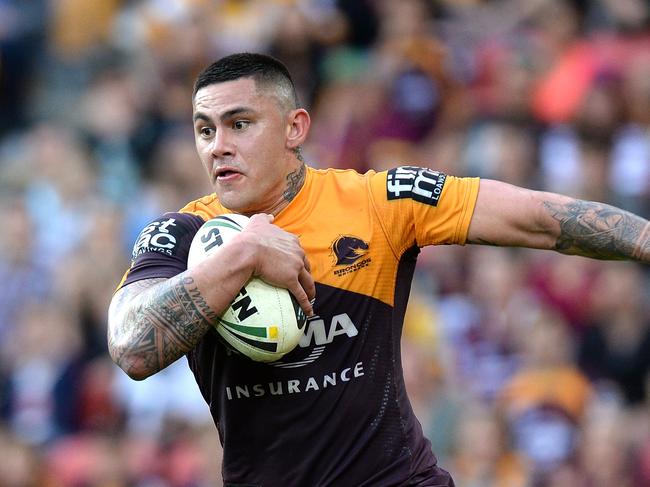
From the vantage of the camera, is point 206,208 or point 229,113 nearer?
point 229,113

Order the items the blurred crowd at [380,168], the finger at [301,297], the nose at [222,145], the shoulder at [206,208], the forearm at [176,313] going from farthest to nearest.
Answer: the blurred crowd at [380,168], the shoulder at [206,208], the nose at [222,145], the finger at [301,297], the forearm at [176,313]

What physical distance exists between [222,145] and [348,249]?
625 millimetres

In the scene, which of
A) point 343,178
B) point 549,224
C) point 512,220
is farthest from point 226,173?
point 549,224

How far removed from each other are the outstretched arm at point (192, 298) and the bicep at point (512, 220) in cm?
78

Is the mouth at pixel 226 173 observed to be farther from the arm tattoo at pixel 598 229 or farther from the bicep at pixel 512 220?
the arm tattoo at pixel 598 229

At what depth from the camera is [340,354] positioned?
5031 mm

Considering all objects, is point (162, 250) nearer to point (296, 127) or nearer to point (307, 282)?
point (307, 282)

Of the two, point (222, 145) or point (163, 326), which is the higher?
point (222, 145)

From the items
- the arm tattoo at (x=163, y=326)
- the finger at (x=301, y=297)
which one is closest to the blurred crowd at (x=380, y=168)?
the finger at (x=301, y=297)

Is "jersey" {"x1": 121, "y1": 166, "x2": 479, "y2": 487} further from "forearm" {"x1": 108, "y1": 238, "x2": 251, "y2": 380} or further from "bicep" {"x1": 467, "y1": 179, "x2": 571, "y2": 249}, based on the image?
"forearm" {"x1": 108, "y1": 238, "x2": 251, "y2": 380}

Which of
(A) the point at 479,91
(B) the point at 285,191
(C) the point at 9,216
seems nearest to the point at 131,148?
(C) the point at 9,216

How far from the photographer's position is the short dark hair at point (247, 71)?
5137 mm

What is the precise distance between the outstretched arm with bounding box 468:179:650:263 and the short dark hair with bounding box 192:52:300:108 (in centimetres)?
91

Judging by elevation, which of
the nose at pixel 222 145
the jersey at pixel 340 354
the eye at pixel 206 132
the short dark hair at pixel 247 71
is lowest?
the jersey at pixel 340 354
